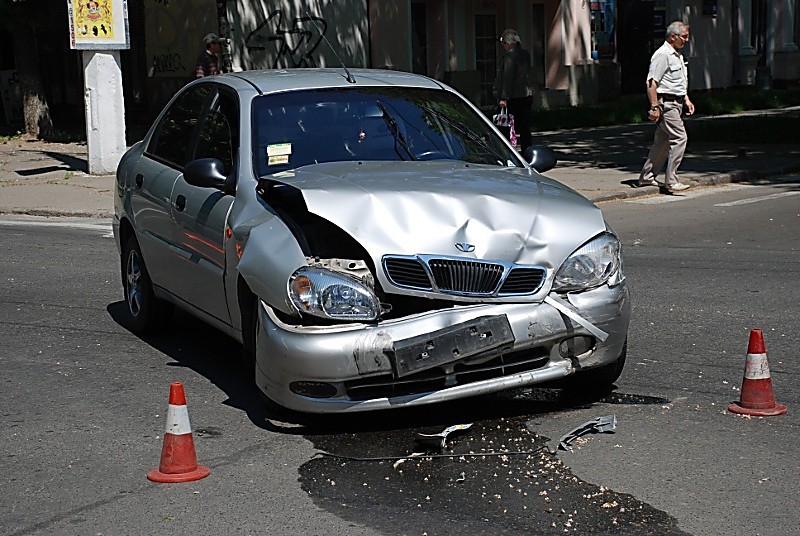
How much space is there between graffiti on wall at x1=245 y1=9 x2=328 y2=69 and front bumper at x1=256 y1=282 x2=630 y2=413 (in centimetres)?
2338

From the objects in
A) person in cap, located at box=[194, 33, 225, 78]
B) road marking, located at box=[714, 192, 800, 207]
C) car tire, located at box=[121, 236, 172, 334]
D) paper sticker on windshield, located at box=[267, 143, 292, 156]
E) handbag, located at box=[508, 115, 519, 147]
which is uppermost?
person in cap, located at box=[194, 33, 225, 78]

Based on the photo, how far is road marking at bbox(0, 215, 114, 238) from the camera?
47.2ft

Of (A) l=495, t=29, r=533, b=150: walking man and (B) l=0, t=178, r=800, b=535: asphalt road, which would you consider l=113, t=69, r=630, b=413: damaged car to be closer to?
(B) l=0, t=178, r=800, b=535: asphalt road

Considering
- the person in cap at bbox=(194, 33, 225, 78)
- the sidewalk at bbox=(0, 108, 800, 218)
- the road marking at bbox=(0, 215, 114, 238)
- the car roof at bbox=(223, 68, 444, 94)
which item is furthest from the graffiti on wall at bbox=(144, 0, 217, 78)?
the car roof at bbox=(223, 68, 444, 94)

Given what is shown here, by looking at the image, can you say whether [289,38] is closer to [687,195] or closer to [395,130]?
[687,195]

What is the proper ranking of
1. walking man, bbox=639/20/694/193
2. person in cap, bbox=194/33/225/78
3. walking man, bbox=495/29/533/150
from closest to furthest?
1. walking man, bbox=639/20/694/193
2. walking man, bbox=495/29/533/150
3. person in cap, bbox=194/33/225/78

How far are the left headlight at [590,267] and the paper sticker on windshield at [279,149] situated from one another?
1773mm

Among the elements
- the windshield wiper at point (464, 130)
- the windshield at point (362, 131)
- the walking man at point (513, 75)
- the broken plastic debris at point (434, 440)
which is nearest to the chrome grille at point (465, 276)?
the broken plastic debris at point (434, 440)

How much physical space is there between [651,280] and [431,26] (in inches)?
895

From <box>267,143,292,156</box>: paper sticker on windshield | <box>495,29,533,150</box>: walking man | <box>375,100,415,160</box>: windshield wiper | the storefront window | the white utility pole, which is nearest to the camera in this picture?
<box>267,143,292,156</box>: paper sticker on windshield

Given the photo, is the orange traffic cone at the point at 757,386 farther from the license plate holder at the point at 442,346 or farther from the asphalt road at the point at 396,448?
the license plate holder at the point at 442,346

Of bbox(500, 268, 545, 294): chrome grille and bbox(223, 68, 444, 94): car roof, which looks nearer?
bbox(500, 268, 545, 294): chrome grille

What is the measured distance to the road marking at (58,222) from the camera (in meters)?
14.4

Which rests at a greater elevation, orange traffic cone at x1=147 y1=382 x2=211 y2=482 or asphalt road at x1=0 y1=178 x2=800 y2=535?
orange traffic cone at x1=147 y1=382 x2=211 y2=482
